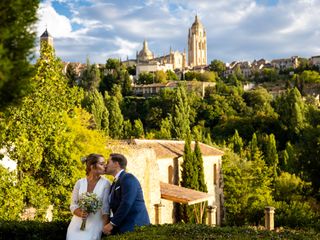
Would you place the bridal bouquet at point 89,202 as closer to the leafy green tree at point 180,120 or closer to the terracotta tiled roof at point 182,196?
the terracotta tiled roof at point 182,196

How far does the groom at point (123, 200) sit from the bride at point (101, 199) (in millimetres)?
100

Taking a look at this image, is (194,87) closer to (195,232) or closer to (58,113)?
(58,113)

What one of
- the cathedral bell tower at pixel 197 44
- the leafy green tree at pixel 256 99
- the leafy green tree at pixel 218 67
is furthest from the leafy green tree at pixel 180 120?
the cathedral bell tower at pixel 197 44

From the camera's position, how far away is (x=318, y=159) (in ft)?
81.5

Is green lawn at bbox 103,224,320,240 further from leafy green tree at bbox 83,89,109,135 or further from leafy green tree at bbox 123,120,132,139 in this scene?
leafy green tree at bbox 123,120,132,139

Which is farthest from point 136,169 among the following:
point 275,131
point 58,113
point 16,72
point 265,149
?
point 275,131

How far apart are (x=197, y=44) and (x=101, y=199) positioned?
177467 mm

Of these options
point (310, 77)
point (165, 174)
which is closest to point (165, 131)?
point (165, 174)

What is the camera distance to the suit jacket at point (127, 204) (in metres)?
5.76

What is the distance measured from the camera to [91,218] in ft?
19.3

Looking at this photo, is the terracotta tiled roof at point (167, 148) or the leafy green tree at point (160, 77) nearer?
the terracotta tiled roof at point (167, 148)

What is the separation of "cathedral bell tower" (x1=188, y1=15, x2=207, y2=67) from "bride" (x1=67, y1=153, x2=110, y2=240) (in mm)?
174045

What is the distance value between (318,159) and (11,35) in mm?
23475

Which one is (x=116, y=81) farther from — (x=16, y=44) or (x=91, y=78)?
(x=16, y=44)
